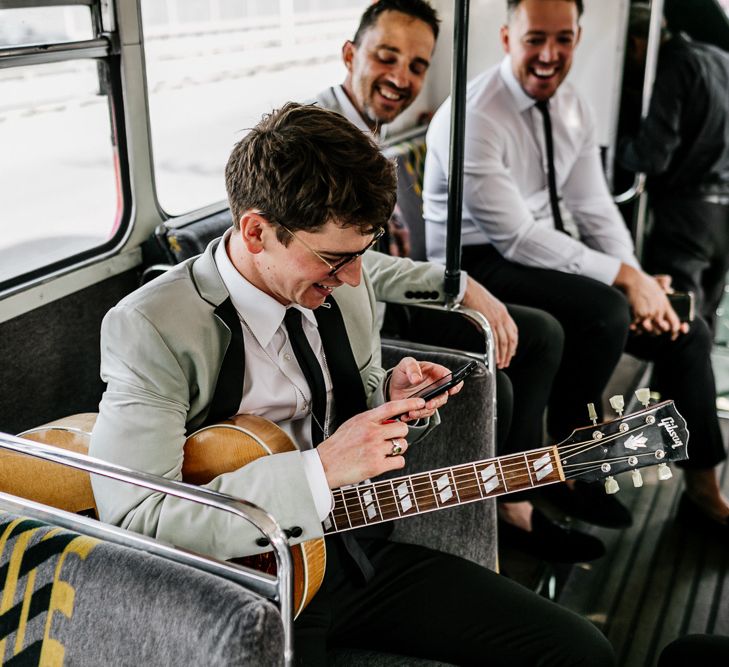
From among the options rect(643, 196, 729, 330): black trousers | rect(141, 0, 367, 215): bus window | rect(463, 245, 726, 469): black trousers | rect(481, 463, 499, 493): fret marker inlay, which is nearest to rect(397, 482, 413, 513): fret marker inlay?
rect(481, 463, 499, 493): fret marker inlay

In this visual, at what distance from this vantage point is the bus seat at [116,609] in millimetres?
1115

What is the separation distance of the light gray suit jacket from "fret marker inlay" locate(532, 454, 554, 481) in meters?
0.46

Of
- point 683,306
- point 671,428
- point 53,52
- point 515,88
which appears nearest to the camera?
point 671,428

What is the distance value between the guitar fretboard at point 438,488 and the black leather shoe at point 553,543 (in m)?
1.26

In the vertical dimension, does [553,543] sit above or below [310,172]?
below

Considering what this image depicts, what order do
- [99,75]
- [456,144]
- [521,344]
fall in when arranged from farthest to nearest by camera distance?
[521,344] → [99,75] → [456,144]

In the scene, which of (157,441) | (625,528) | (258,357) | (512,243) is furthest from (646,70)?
(157,441)

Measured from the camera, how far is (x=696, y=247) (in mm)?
4512

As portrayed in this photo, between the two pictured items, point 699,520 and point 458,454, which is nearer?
point 458,454

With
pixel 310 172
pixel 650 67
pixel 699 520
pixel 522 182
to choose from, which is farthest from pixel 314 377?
pixel 650 67

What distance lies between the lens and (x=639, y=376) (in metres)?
4.28

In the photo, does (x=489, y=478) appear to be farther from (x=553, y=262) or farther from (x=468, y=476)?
(x=553, y=262)

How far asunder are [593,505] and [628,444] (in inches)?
60.8

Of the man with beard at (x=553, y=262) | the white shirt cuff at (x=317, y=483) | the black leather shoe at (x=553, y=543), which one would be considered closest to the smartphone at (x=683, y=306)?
the man with beard at (x=553, y=262)
